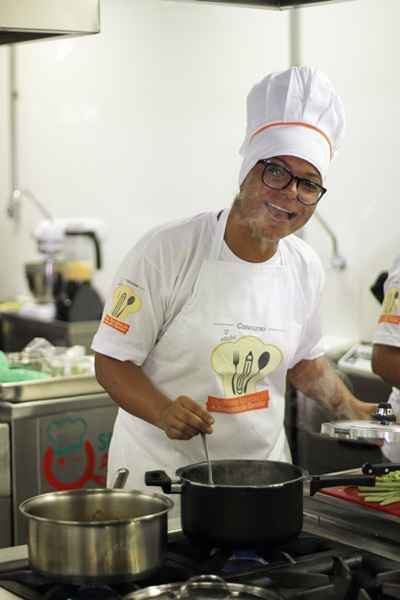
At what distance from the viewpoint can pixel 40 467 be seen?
317 centimetres

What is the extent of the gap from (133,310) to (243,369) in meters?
0.28

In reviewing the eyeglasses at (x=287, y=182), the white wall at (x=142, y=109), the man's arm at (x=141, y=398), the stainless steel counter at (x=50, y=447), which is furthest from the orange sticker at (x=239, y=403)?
the white wall at (x=142, y=109)

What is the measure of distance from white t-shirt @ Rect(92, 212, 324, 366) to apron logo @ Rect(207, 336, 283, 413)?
0.13 meters

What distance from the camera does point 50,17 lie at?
1.78 m

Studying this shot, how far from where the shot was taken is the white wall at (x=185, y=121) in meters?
4.00

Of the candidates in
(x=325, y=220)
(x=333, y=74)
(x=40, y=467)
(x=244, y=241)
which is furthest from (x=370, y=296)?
(x=244, y=241)

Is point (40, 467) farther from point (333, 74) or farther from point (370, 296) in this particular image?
point (333, 74)

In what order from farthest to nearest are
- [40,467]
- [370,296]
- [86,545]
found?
[370,296], [40,467], [86,545]

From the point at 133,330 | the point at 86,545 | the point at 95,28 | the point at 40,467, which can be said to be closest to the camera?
the point at 86,545

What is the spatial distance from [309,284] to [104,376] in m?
0.53

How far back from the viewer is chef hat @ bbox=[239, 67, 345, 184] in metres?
2.14

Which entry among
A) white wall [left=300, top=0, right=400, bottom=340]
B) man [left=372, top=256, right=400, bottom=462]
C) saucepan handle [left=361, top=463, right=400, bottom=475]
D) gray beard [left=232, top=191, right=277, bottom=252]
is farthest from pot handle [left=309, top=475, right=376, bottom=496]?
white wall [left=300, top=0, right=400, bottom=340]

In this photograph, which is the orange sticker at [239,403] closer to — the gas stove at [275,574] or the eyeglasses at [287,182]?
the eyeglasses at [287,182]

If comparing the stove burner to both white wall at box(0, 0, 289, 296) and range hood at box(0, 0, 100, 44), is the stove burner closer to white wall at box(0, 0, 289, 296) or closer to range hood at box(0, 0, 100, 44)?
range hood at box(0, 0, 100, 44)
